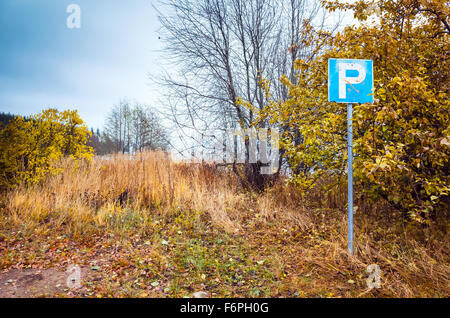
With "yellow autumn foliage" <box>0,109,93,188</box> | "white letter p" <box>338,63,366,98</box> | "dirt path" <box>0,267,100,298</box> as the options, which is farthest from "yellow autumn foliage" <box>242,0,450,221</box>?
"yellow autumn foliage" <box>0,109,93,188</box>

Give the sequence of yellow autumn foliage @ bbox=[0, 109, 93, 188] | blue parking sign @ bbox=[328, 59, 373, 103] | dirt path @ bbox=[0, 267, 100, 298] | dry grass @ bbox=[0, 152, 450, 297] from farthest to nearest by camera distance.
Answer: yellow autumn foliage @ bbox=[0, 109, 93, 188] < blue parking sign @ bbox=[328, 59, 373, 103] < dry grass @ bbox=[0, 152, 450, 297] < dirt path @ bbox=[0, 267, 100, 298]

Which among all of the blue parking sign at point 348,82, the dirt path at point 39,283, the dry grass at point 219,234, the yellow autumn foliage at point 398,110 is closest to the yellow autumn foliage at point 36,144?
the dry grass at point 219,234

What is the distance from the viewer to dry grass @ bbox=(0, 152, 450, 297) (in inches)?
121

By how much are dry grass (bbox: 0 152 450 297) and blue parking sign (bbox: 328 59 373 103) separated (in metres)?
2.08

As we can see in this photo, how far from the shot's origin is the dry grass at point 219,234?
3070 millimetres

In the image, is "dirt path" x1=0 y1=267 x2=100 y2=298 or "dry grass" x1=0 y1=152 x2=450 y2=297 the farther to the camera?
"dry grass" x1=0 y1=152 x2=450 y2=297

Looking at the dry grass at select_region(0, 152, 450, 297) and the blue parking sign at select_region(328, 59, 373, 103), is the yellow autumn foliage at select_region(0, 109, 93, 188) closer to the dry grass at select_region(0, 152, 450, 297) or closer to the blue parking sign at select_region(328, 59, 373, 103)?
the dry grass at select_region(0, 152, 450, 297)

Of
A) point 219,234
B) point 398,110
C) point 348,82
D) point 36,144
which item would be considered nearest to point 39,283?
point 219,234

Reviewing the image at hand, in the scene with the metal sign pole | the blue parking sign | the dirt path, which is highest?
the blue parking sign

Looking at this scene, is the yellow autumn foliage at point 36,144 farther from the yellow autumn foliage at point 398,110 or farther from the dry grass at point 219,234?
the yellow autumn foliage at point 398,110

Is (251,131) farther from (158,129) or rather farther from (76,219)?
(76,219)

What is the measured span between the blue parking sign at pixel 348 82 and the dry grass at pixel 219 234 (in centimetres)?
208

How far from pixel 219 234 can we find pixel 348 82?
321 centimetres
